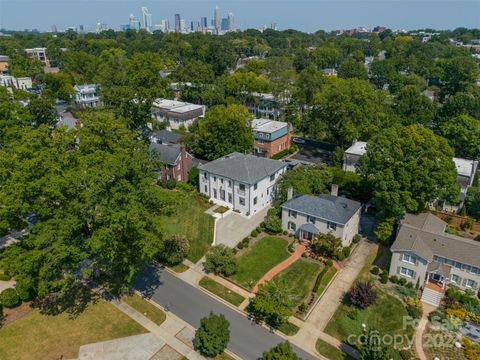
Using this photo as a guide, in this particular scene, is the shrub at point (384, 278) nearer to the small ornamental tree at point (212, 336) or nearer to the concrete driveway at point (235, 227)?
the concrete driveway at point (235, 227)

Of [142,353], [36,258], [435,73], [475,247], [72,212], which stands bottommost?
[142,353]

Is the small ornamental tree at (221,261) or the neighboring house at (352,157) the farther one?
the neighboring house at (352,157)

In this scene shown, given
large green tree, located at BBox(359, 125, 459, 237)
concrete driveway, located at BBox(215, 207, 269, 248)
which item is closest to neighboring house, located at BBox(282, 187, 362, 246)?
large green tree, located at BBox(359, 125, 459, 237)

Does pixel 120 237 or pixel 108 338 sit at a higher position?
pixel 120 237

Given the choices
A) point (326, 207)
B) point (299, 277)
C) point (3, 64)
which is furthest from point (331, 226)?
point (3, 64)

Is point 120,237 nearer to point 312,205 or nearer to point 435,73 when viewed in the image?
point 312,205

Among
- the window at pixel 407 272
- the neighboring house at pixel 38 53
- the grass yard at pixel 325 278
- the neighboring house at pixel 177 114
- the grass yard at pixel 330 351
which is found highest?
the neighboring house at pixel 38 53

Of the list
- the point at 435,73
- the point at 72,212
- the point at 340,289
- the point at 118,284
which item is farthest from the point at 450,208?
the point at 435,73

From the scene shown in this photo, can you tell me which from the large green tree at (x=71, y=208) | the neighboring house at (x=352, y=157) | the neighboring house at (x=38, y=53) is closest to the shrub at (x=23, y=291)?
the large green tree at (x=71, y=208)
